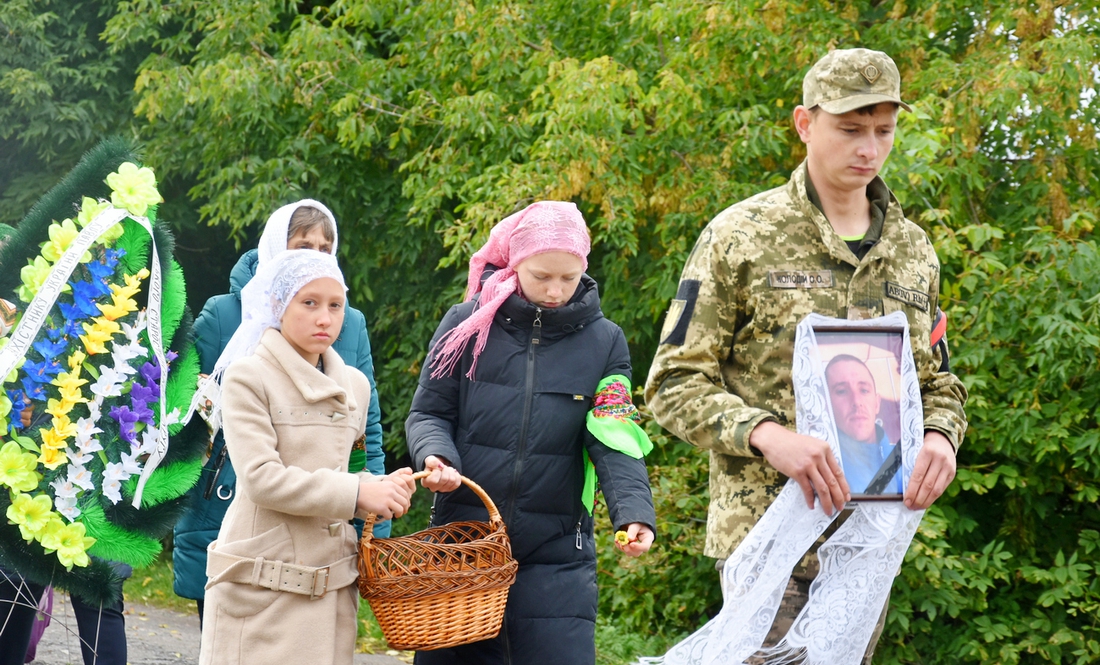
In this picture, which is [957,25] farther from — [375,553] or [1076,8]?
[375,553]

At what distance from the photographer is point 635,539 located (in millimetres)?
3199

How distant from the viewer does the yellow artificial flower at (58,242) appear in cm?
340

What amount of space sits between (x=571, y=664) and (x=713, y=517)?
653mm

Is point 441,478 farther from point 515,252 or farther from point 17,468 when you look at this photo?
point 17,468

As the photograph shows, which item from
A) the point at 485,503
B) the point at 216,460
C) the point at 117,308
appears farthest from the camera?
the point at 216,460

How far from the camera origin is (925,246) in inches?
121

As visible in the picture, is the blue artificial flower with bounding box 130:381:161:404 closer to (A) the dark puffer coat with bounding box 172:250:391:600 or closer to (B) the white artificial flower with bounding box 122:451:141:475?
(B) the white artificial flower with bounding box 122:451:141:475

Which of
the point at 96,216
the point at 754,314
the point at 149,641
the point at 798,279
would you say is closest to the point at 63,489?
the point at 96,216

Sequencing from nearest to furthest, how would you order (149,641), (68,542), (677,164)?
(68,542), (149,641), (677,164)

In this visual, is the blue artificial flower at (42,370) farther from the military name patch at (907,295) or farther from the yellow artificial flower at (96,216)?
the military name patch at (907,295)

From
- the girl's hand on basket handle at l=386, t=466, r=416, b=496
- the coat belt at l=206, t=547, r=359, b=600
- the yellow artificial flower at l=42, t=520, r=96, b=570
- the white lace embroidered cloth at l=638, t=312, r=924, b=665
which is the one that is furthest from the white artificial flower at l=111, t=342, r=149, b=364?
the white lace embroidered cloth at l=638, t=312, r=924, b=665

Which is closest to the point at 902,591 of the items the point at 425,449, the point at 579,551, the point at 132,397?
the point at 579,551

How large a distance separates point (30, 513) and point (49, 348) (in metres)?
0.46

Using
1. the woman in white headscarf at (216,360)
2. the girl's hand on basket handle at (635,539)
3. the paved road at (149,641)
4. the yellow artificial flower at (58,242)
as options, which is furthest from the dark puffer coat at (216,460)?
the paved road at (149,641)
